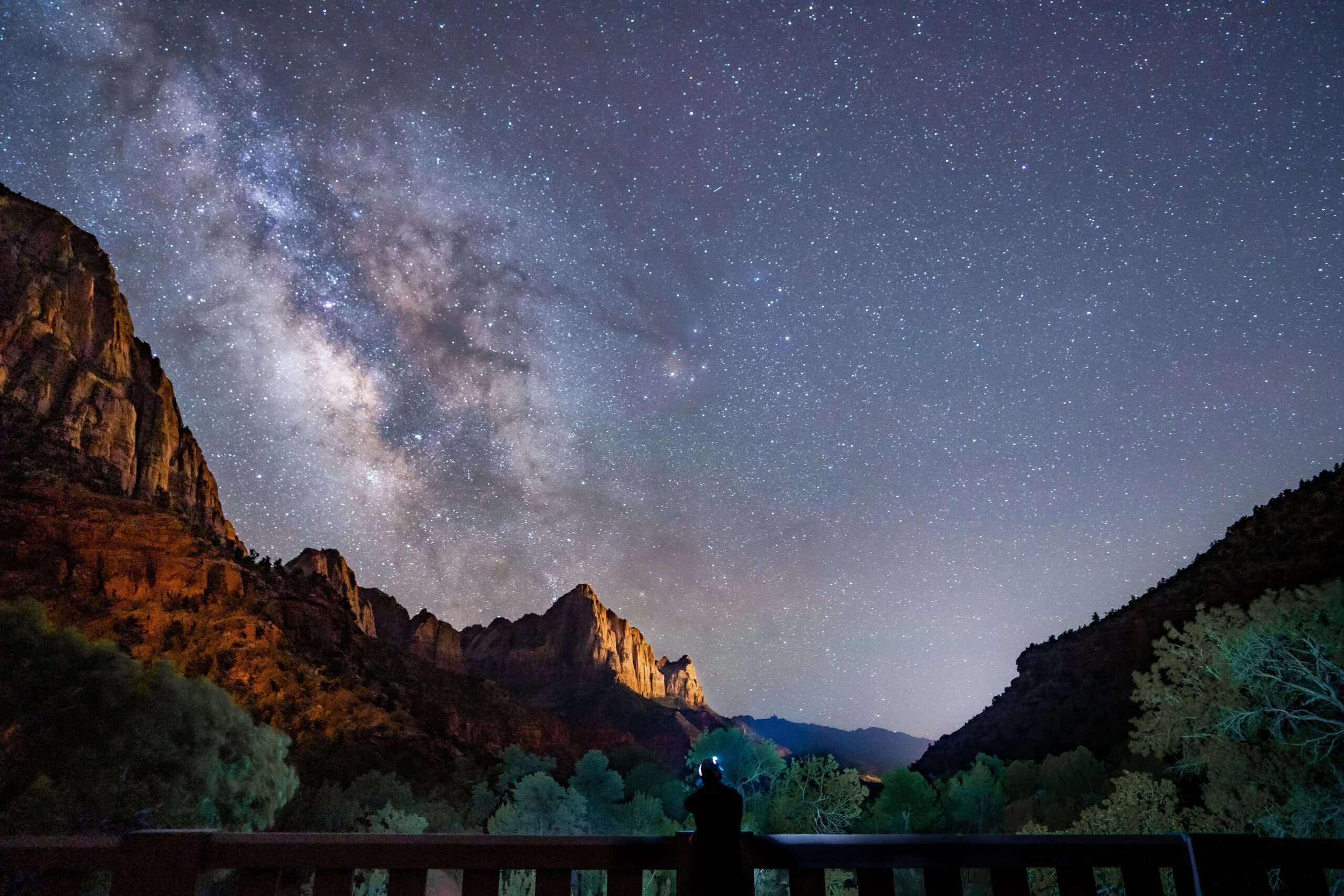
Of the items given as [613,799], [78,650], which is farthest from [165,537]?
[613,799]

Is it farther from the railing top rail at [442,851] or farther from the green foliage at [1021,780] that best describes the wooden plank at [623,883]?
the green foliage at [1021,780]

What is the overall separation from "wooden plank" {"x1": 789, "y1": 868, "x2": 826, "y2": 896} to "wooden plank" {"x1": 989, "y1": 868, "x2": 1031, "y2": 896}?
1.74ft

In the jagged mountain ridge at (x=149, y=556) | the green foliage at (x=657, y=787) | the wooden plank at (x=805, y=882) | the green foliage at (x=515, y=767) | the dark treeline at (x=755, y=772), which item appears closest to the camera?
the wooden plank at (x=805, y=882)

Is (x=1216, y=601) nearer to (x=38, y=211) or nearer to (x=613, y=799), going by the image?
Answer: (x=613, y=799)

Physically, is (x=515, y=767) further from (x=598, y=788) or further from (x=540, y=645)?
(x=540, y=645)

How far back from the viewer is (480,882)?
217 centimetres

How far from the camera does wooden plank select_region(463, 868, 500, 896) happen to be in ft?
6.99

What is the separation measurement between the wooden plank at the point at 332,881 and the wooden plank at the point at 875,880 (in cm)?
152

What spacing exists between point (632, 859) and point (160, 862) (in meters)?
1.39

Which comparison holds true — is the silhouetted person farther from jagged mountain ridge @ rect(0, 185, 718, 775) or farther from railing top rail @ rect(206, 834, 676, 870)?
jagged mountain ridge @ rect(0, 185, 718, 775)

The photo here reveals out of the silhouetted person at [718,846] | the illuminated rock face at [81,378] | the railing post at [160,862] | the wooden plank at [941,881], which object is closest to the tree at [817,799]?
the wooden plank at [941,881]

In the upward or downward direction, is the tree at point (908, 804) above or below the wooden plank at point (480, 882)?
below

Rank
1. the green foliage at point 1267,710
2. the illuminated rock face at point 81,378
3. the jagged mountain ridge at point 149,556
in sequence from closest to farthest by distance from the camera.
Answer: the green foliage at point 1267,710 → the jagged mountain ridge at point 149,556 → the illuminated rock face at point 81,378

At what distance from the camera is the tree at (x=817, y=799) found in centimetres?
2934
